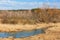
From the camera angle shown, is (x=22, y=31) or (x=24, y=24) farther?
(x=24, y=24)

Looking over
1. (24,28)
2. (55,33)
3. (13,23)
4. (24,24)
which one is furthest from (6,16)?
(55,33)

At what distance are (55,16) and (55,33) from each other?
112 inches

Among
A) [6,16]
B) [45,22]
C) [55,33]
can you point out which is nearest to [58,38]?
[55,33]

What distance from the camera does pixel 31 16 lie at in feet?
38.8

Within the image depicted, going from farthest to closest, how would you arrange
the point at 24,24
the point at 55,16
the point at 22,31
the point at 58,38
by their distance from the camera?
the point at 55,16
the point at 24,24
the point at 22,31
the point at 58,38

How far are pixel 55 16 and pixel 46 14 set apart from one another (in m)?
0.76

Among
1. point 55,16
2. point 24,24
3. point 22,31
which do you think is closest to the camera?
point 22,31

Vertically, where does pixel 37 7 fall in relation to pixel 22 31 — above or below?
above

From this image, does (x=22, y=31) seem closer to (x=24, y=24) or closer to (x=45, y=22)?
(x=24, y=24)

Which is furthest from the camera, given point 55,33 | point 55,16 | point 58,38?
point 55,16

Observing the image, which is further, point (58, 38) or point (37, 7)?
point (37, 7)

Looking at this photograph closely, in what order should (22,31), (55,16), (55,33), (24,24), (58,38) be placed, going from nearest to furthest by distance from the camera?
(58,38)
(55,33)
(22,31)
(24,24)
(55,16)

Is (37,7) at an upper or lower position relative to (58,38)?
upper

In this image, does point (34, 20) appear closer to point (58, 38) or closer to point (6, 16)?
point (6, 16)
